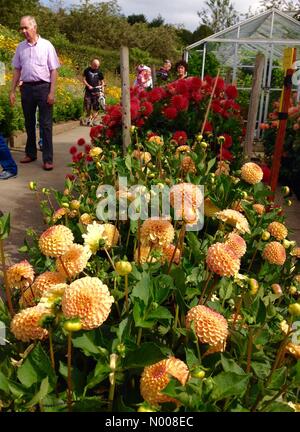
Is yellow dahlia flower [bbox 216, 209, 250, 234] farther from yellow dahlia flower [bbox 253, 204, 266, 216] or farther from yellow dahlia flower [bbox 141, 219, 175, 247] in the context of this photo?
yellow dahlia flower [bbox 253, 204, 266, 216]

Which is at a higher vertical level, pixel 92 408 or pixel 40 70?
pixel 40 70

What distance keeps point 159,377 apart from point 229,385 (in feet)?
0.42

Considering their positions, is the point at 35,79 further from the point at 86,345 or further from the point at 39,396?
the point at 39,396

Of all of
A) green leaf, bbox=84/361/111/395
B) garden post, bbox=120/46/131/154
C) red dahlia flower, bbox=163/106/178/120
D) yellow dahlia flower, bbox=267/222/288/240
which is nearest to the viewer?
green leaf, bbox=84/361/111/395

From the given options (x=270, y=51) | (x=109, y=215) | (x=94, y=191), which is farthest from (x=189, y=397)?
(x=270, y=51)

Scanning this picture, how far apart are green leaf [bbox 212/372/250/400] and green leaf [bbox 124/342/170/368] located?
0.11m

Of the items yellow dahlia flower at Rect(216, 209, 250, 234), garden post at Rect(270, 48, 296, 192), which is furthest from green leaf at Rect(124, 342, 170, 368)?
garden post at Rect(270, 48, 296, 192)

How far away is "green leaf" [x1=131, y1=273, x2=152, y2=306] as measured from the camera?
1.04 meters

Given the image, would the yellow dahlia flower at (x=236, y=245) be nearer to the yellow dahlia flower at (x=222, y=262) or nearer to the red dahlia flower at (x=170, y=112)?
the yellow dahlia flower at (x=222, y=262)

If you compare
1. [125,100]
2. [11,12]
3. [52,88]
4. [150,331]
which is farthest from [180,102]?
[11,12]

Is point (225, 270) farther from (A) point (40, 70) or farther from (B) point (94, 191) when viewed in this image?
(A) point (40, 70)

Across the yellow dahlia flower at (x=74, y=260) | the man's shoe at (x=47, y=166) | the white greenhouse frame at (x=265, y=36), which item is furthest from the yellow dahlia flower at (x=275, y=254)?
the white greenhouse frame at (x=265, y=36)

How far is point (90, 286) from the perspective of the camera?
2.94 feet

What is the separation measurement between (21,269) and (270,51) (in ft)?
30.9
